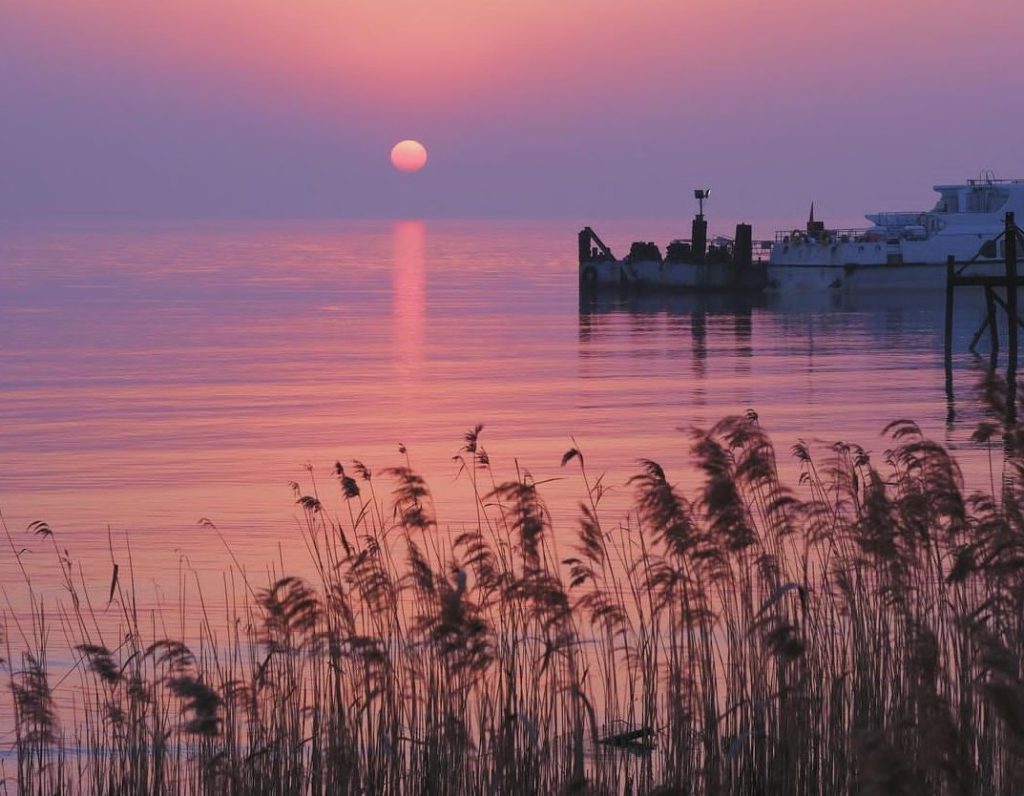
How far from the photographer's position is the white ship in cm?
7044

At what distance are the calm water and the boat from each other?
10.3ft

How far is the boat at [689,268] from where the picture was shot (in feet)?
262

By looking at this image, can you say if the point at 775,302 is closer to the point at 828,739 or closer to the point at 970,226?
the point at 970,226

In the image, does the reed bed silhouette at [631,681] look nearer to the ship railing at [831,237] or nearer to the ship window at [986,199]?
the ship window at [986,199]

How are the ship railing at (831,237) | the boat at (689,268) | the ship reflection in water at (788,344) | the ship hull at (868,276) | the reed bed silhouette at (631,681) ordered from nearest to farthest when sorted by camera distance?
the reed bed silhouette at (631,681)
the ship reflection in water at (788,344)
the ship hull at (868,276)
the ship railing at (831,237)
the boat at (689,268)

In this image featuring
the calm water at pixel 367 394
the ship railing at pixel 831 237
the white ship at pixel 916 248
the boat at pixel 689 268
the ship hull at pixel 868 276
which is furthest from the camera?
the boat at pixel 689 268

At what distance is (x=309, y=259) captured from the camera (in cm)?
16362

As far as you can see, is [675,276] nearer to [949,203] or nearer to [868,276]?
[868,276]

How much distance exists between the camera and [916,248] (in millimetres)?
72188

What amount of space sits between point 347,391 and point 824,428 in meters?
12.6

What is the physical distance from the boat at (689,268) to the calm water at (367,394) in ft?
10.3

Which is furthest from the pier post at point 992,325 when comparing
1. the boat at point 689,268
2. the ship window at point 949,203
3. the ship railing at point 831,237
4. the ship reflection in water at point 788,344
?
the boat at point 689,268

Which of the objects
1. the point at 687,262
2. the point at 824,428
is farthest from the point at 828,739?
the point at 687,262

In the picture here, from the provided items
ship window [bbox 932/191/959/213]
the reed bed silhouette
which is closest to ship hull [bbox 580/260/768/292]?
ship window [bbox 932/191/959/213]
